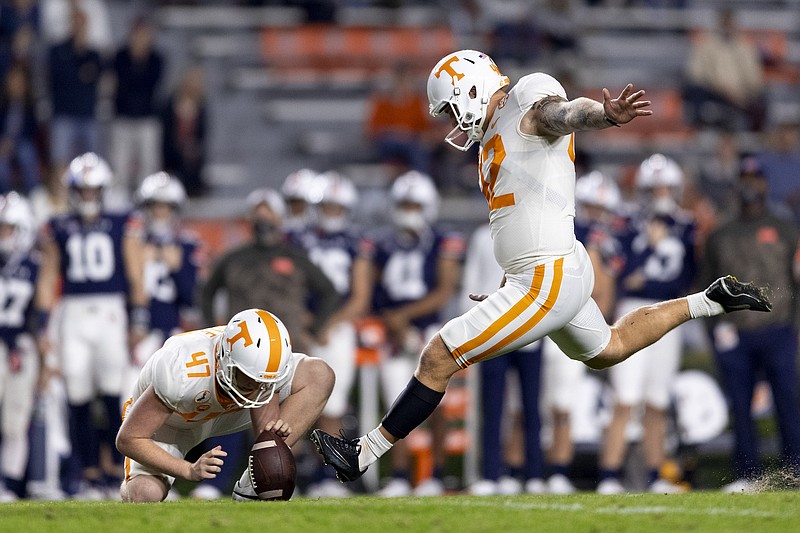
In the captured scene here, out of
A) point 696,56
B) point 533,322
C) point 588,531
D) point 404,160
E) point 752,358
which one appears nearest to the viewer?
point 588,531

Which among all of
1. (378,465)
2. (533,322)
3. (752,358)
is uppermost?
(533,322)

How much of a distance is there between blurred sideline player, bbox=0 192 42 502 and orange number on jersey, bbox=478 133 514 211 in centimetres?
470

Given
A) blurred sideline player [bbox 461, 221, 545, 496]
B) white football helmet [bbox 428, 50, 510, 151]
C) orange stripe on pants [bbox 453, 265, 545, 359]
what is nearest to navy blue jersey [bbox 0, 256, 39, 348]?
blurred sideline player [bbox 461, 221, 545, 496]

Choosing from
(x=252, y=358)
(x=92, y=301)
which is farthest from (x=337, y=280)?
(x=252, y=358)

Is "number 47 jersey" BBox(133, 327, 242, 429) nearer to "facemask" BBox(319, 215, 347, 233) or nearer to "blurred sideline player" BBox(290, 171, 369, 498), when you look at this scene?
"blurred sideline player" BBox(290, 171, 369, 498)

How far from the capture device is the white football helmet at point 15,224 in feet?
32.2

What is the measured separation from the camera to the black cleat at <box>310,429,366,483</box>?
230 inches

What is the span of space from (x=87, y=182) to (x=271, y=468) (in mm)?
4339

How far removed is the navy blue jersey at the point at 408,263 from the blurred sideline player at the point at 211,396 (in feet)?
11.7

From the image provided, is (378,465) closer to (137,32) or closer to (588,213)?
(588,213)

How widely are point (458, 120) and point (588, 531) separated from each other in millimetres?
1828

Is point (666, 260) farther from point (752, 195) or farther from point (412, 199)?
point (412, 199)

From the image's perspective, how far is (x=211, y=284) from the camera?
9.47 metres

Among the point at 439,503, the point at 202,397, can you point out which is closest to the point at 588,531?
the point at 439,503
